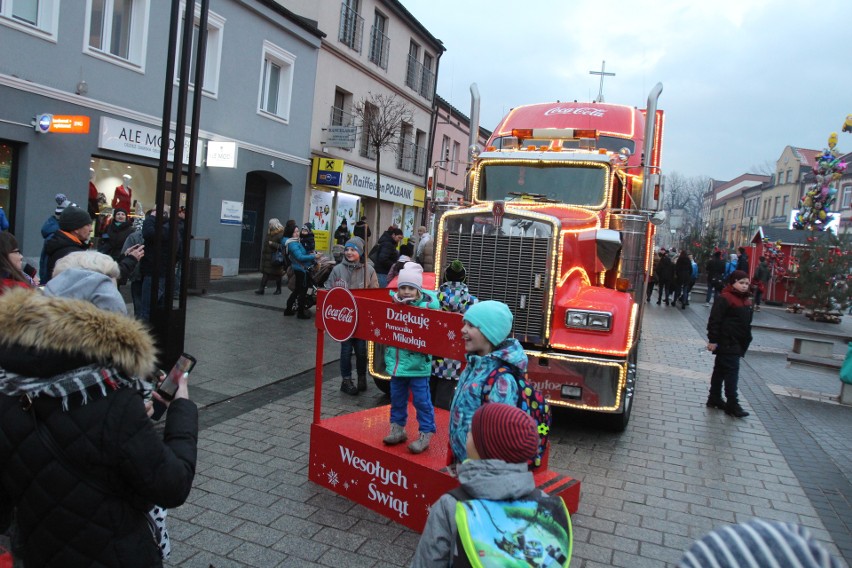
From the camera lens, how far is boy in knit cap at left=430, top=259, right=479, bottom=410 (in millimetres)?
5293

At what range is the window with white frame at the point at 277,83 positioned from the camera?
17.2m

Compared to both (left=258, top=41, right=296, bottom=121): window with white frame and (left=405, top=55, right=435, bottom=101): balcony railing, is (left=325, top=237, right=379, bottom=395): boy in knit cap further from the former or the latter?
(left=405, top=55, right=435, bottom=101): balcony railing

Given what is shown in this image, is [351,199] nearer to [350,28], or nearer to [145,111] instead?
[350,28]

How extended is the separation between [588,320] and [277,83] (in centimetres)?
1442

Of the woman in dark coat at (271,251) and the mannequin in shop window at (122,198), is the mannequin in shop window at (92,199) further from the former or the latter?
the woman in dark coat at (271,251)

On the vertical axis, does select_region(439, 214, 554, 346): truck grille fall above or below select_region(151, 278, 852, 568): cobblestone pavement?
above

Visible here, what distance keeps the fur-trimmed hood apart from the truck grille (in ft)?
15.2

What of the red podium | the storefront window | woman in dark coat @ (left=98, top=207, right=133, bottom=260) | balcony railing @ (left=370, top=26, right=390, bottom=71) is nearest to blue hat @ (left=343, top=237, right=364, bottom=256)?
the red podium

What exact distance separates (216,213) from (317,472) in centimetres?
1225

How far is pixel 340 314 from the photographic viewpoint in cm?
479

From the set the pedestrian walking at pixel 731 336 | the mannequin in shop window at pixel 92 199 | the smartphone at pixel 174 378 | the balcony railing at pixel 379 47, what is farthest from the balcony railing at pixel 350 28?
the smartphone at pixel 174 378

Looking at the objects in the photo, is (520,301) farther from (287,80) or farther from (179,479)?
(287,80)

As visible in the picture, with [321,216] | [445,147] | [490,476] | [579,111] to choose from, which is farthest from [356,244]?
[445,147]

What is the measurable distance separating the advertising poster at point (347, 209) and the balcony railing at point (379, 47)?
500cm
